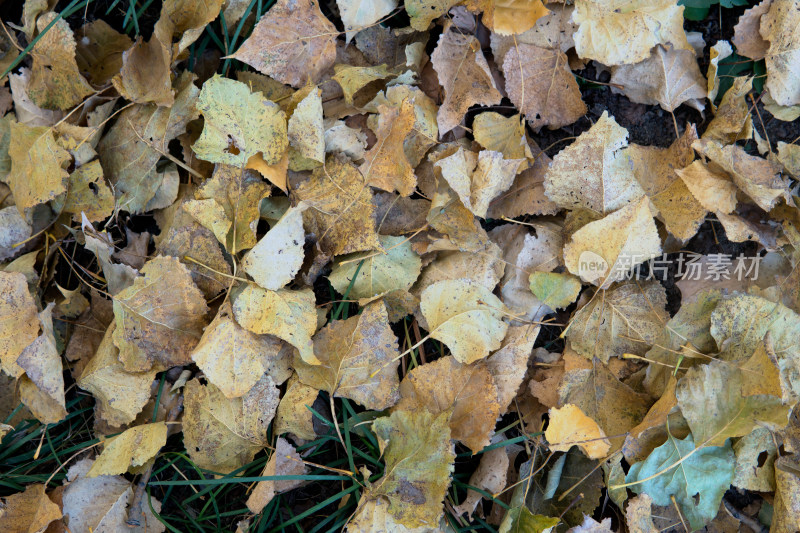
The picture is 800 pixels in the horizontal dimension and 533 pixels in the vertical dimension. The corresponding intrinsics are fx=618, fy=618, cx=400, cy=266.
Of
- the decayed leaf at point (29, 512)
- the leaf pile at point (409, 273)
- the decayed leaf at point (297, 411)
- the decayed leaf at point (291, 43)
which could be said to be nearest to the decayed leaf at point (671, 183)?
the leaf pile at point (409, 273)

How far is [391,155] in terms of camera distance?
4.75ft

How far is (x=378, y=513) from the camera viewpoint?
1381 mm

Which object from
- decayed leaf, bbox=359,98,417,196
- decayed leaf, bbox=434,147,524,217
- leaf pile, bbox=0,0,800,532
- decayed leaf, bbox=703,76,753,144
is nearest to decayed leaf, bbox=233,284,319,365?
leaf pile, bbox=0,0,800,532

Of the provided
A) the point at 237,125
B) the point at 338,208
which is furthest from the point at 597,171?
the point at 237,125

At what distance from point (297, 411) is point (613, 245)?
33.0 inches

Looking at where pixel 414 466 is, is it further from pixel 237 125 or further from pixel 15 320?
pixel 15 320

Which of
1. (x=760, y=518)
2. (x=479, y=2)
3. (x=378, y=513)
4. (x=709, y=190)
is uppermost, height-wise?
(x=479, y=2)

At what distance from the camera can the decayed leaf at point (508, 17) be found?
1.48 m

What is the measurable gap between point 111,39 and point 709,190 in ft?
5.14

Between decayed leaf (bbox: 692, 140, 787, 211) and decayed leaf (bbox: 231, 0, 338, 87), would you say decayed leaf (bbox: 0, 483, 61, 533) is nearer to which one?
decayed leaf (bbox: 231, 0, 338, 87)

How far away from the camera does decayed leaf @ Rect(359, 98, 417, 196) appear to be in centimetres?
142

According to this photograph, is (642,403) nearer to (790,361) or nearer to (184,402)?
(790,361)

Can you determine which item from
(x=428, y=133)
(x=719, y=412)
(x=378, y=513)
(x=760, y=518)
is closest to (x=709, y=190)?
(x=719, y=412)

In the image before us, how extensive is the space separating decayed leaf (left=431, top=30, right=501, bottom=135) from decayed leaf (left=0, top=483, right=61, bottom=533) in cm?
130
